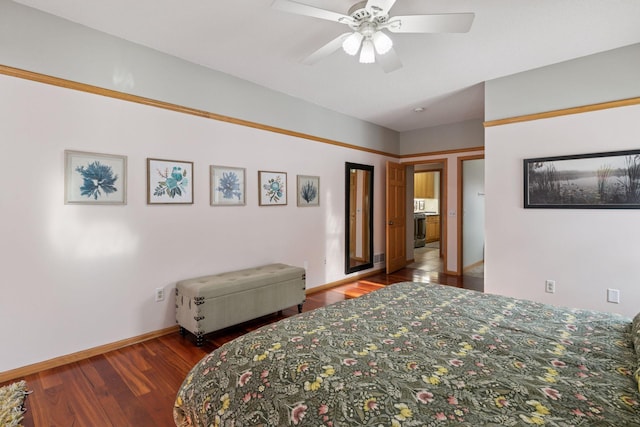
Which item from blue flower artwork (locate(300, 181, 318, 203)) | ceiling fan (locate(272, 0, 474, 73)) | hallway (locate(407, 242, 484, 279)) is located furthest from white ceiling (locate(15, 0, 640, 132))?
hallway (locate(407, 242, 484, 279))

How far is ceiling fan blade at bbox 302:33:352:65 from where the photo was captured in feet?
7.38

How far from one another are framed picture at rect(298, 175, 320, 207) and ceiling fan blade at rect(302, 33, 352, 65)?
6.14 feet

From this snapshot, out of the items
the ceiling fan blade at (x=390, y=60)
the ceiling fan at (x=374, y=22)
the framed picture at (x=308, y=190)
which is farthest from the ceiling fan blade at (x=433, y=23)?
the framed picture at (x=308, y=190)

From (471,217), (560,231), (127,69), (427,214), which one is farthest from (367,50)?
(427,214)

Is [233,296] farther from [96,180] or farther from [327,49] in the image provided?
[327,49]

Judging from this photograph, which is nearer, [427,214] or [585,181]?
[585,181]

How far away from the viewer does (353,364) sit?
1.14m

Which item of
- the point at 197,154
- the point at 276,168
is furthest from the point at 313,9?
the point at 276,168

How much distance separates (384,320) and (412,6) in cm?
221

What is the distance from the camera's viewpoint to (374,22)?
82.3 inches

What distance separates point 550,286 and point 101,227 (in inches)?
176

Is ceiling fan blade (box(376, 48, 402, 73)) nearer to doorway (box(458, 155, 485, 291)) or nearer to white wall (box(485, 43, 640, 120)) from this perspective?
white wall (box(485, 43, 640, 120))

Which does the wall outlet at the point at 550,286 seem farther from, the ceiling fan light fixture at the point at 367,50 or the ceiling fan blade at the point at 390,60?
the ceiling fan light fixture at the point at 367,50

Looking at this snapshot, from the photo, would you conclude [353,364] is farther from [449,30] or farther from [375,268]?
[375,268]
